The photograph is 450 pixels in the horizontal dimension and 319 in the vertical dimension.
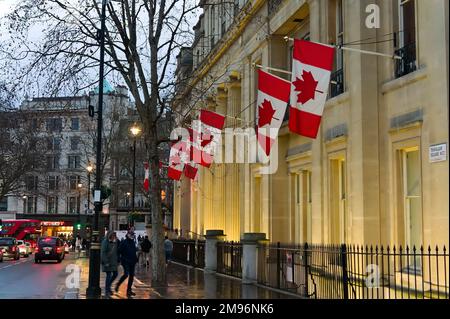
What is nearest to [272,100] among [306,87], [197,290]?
[306,87]

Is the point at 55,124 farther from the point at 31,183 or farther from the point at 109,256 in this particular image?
the point at 31,183

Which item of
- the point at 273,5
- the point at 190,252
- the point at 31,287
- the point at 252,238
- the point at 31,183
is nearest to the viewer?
the point at 252,238

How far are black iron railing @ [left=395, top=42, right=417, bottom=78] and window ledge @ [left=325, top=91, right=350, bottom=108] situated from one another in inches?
79.6

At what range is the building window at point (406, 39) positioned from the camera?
15336mm

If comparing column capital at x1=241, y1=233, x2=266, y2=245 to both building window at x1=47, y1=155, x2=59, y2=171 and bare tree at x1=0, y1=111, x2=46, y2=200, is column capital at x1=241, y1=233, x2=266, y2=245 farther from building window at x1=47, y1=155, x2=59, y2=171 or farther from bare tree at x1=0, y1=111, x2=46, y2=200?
building window at x1=47, y1=155, x2=59, y2=171

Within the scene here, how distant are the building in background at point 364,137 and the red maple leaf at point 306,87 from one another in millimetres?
1595

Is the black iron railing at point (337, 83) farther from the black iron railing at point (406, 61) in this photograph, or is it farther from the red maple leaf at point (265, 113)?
the black iron railing at point (406, 61)

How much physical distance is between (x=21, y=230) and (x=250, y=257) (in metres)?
54.5

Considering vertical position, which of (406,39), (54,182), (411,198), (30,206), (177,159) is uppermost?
(54,182)

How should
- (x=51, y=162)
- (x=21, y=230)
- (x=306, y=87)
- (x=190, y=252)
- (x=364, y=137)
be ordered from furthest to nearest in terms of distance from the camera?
1. (x=51, y=162)
2. (x=21, y=230)
3. (x=190, y=252)
4. (x=364, y=137)
5. (x=306, y=87)

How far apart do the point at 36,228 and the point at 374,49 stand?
62090mm

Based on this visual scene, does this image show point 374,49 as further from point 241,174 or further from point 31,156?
point 31,156

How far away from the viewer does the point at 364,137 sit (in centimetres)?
1642

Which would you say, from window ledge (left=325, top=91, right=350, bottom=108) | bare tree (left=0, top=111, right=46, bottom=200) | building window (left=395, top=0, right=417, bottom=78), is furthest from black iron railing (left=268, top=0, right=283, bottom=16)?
bare tree (left=0, top=111, right=46, bottom=200)
